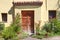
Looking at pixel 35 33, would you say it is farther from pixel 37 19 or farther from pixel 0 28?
pixel 0 28

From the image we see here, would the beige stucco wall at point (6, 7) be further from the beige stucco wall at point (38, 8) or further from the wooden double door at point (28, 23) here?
the wooden double door at point (28, 23)

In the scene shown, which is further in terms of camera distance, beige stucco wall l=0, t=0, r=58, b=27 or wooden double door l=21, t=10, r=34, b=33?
wooden double door l=21, t=10, r=34, b=33

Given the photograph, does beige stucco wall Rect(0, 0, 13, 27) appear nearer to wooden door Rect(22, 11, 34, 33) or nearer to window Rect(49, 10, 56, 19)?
wooden door Rect(22, 11, 34, 33)

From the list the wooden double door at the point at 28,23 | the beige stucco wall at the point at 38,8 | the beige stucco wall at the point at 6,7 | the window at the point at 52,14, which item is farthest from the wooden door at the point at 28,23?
the window at the point at 52,14

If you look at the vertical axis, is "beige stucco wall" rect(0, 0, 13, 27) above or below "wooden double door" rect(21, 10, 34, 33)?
above

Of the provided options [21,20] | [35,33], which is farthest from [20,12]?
[35,33]

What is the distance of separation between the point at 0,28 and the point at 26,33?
7.84 feet

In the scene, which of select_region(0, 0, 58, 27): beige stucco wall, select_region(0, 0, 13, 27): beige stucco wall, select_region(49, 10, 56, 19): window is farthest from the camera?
select_region(49, 10, 56, 19): window

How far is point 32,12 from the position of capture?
26.2m

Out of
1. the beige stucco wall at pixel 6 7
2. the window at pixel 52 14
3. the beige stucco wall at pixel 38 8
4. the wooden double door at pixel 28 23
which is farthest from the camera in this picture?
the window at pixel 52 14

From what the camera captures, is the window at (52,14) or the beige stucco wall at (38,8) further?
the window at (52,14)

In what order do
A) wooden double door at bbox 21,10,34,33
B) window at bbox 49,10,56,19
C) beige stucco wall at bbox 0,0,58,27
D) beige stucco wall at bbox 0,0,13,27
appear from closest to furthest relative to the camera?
beige stucco wall at bbox 0,0,58,27
wooden double door at bbox 21,10,34,33
beige stucco wall at bbox 0,0,13,27
window at bbox 49,10,56,19

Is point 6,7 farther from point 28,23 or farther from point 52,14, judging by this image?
point 52,14

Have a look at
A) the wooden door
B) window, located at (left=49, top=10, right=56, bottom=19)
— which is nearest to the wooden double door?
the wooden door
